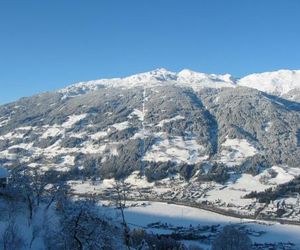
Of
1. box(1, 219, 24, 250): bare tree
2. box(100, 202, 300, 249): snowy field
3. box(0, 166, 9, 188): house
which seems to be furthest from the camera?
box(100, 202, 300, 249): snowy field

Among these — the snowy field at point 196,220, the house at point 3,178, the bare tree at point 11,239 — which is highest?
the house at point 3,178

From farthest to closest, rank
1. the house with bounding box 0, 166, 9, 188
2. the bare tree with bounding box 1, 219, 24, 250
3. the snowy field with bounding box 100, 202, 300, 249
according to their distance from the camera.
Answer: the snowy field with bounding box 100, 202, 300, 249 → the house with bounding box 0, 166, 9, 188 → the bare tree with bounding box 1, 219, 24, 250

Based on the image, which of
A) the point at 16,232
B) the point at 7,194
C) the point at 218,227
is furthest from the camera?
the point at 218,227

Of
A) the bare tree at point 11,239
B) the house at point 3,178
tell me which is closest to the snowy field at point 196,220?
the house at point 3,178

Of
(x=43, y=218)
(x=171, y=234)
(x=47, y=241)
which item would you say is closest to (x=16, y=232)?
(x=47, y=241)

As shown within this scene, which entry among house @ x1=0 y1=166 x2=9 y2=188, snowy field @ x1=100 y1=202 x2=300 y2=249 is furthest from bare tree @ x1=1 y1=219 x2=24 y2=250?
snowy field @ x1=100 y1=202 x2=300 y2=249

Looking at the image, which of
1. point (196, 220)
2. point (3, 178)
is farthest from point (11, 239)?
point (196, 220)

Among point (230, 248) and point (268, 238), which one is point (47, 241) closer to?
point (230, 248)

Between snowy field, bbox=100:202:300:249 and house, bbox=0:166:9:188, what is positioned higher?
house, bbox=0:166:9:188

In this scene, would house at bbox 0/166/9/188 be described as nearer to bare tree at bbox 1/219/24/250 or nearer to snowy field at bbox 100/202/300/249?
bare tree at bbox 1/219/24/250

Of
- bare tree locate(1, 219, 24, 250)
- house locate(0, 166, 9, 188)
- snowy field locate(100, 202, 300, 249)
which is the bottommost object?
snowy field locate(100, 202, 300, 249)

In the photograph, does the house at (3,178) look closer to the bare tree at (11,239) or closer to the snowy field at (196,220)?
the bare tree at (11,239)
